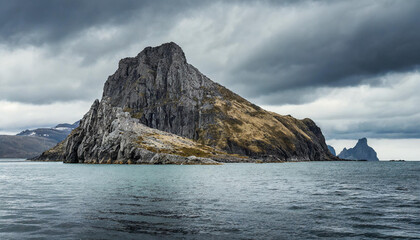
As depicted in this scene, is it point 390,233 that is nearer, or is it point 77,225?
point 390,233

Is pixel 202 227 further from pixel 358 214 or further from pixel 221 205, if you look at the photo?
pixel 358 214

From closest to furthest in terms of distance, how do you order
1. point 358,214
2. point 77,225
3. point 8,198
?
point 77,225
point 358,214
point 8,198

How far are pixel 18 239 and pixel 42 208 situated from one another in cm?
1608

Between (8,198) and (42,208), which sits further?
(8,198)

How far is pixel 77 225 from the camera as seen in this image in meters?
29.1

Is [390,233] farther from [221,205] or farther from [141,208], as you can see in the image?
[141,208]

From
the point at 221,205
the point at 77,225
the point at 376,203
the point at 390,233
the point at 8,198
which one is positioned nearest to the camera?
the point at 390,233

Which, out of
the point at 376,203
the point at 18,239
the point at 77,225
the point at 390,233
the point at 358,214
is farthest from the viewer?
the point at 376,203

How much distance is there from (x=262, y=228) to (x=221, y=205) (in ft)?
46.5

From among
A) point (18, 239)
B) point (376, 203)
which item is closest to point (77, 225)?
point (18, 239)

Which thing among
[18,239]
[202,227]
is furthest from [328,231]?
[18,239]

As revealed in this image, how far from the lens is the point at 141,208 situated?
39.4m

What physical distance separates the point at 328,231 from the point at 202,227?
10858mm

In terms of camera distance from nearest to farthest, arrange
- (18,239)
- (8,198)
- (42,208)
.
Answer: (18,239) → (42,208) → (8,198)
